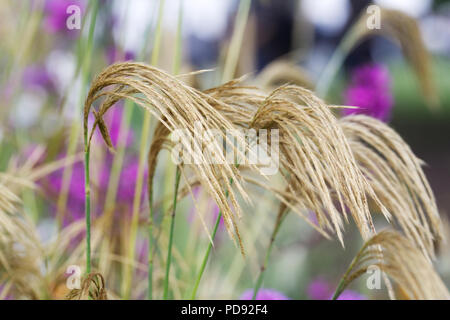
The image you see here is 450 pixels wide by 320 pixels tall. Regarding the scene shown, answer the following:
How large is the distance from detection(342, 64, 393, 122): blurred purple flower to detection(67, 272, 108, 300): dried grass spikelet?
0.68 metres

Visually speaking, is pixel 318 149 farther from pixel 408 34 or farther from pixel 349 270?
pixel 408 34

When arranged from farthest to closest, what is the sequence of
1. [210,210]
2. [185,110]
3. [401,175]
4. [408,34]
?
1. [210,210]
2. [408,34]
3. [401,175]
4. [185,110]

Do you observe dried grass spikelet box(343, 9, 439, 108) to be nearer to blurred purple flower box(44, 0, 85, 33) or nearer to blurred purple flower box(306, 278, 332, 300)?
blurred purple flower box(306, 278, 332, 300)

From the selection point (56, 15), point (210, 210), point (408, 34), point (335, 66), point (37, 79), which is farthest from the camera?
point (37, 79)

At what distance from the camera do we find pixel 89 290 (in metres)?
0.55

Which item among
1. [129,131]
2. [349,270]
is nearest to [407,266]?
[349,270]

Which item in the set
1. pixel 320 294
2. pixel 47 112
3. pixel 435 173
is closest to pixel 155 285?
pixel 320 294

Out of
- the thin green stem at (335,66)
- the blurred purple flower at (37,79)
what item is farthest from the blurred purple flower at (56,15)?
the thin green stem at (335,66)

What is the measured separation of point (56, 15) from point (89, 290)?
1219mm

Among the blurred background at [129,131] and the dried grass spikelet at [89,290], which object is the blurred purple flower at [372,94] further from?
the dried grass spikelet at [89,290]

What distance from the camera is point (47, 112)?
1731 mm

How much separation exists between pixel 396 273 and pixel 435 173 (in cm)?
485

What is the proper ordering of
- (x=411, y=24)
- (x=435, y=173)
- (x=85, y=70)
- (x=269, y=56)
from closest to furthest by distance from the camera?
1. (x=85, y=70)
2. (x=411, y=24)
3. (x=269, y=56)
4. (x=435, y=173)

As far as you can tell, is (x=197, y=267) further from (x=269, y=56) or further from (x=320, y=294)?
(x=269, y=56)
